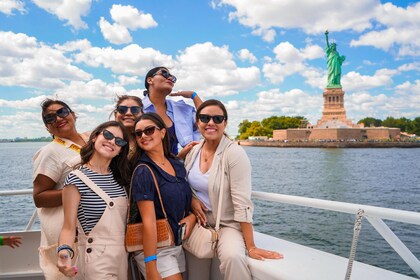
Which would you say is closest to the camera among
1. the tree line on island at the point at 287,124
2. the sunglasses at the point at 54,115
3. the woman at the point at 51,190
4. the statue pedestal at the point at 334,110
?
the woman at the point at 51,190

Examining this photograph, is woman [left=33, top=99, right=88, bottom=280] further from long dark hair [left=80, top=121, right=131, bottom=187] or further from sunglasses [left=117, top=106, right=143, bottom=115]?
sunglasses [left=117, top=106, right=143, bottom=115]

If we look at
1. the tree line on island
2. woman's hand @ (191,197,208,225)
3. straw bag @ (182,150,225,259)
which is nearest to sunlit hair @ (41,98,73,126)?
woman's hand @ (191,197,208,225)

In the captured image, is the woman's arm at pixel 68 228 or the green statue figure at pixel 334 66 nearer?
the woman's arm at pixel 68 228

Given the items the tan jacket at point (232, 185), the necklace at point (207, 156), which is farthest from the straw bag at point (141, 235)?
the necklace at point (207, 156)

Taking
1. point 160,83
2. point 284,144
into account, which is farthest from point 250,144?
point 160,83

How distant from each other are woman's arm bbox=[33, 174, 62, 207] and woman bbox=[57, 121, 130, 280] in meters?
0.20

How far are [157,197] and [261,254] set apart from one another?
0.76 metres

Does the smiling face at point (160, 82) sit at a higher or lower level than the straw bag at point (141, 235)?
higher

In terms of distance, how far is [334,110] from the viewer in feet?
216

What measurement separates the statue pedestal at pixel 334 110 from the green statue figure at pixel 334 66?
1.27 m

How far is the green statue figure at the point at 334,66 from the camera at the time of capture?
6525 cm

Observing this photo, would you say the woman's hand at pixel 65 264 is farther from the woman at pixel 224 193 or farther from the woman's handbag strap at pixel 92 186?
the woman at pixel 224 193

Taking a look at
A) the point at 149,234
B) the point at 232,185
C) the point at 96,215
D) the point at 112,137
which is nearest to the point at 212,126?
the point at 232,185

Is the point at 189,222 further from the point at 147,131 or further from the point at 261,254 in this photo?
the point at 147,131
